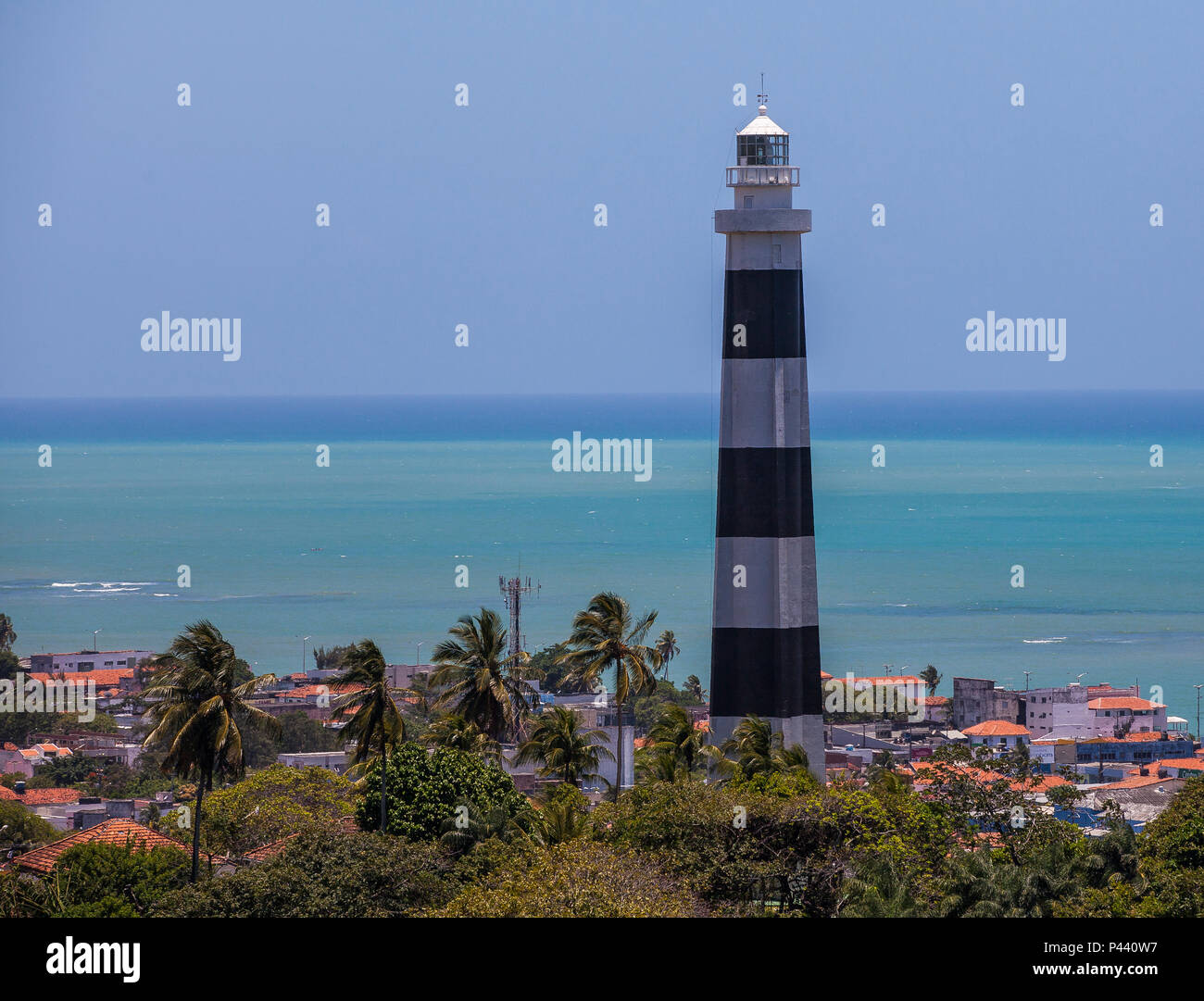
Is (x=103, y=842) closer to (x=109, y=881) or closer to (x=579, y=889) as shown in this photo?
(x=109, y=881)

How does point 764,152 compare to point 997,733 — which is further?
point 997,733

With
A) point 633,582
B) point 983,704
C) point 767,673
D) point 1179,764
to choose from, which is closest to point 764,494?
point 767,673

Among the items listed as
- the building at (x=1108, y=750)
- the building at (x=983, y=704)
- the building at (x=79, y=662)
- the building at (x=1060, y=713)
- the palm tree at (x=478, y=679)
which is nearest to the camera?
the palm tree at (x=478, y=679)

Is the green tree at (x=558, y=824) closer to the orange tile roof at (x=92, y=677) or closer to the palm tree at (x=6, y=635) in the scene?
the orange tile roof at (x=92, y=677)

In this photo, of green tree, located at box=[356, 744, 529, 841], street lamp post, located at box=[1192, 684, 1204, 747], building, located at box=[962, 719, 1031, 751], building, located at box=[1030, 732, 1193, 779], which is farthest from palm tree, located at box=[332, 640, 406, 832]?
street lamp post, located at box=[1192, 684, 1204, 747]

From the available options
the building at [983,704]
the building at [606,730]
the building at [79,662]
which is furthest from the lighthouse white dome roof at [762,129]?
the building at [79,662]
